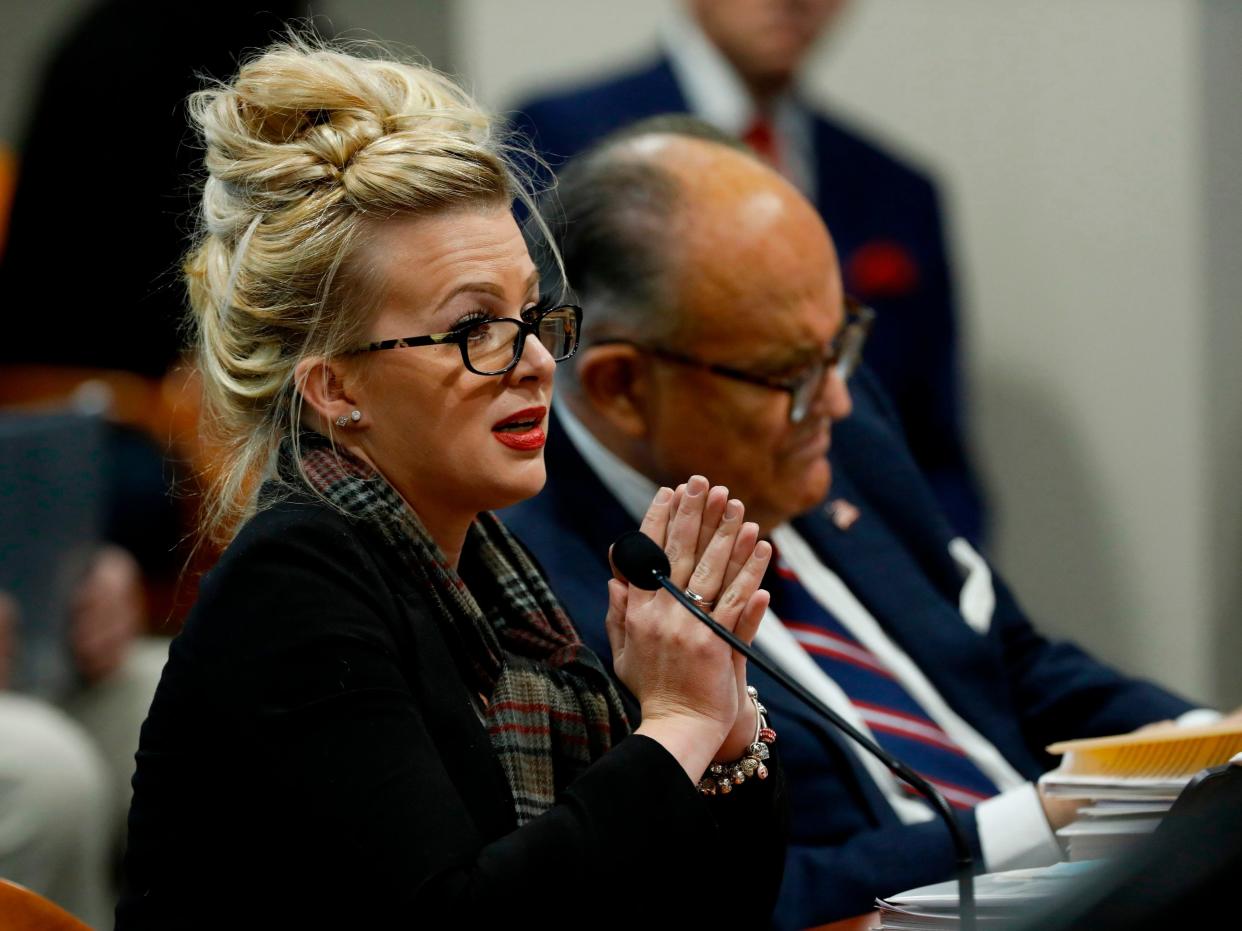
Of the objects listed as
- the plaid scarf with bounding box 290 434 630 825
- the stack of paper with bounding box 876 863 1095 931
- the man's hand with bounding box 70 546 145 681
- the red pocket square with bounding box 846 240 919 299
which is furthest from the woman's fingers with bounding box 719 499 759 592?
the red pocket square with bounding box 846 240 919 299

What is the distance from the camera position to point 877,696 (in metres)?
1.78

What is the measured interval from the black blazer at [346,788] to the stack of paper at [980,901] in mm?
148

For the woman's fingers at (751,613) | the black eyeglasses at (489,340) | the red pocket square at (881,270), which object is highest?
the black eyeglasses at (489,340)

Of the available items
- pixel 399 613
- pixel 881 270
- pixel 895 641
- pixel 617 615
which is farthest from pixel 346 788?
pixel 881 270

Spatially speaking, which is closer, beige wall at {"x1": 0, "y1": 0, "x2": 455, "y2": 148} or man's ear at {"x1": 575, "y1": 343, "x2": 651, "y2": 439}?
man's ear at {"x1": 575, "y1": 343, "x2": 651, "y2": 439}

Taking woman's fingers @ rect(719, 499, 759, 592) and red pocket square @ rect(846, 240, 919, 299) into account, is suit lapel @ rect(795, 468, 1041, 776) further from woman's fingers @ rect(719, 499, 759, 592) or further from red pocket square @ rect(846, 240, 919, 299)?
red pocket square @ rect(846, 240, 919, 299)

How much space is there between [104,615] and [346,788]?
1481 millimetres

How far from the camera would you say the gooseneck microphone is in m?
1.16

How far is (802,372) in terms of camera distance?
5.90 feet

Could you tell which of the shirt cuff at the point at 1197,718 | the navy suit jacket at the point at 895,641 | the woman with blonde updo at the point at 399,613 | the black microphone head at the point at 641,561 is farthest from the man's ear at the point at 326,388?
the shirt cuff at the point at 1197,718

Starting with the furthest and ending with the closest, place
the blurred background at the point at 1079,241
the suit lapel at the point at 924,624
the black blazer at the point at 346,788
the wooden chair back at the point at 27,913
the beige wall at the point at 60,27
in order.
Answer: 1. the beige wall at the point at 60,27
2. the blurred background at the point at 1079,241
3. the suit lapel at the point at 924,624
4. the wooden chair back at the point at 27,913
5. the black blazer at the point at 346,788

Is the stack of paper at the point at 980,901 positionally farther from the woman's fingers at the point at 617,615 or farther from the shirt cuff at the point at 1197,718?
the shirt cuff at the point at 1197,718

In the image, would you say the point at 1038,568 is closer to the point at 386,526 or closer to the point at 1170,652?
the point at 1170,652

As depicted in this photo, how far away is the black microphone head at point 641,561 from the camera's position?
1239 mm
